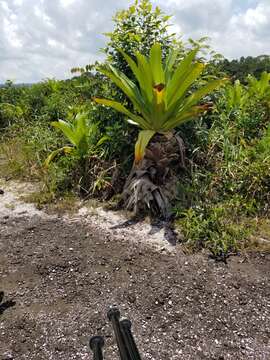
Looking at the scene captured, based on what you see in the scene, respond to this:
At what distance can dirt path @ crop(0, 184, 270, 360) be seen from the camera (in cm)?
148

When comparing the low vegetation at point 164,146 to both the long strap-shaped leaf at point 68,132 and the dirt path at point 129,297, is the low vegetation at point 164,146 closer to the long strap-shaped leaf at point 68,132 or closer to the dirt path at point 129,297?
the long strap-shaped leaf at point 68,132

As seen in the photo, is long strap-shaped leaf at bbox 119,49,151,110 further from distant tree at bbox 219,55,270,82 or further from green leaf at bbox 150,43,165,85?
distant tree at bbox 219,55,270,82

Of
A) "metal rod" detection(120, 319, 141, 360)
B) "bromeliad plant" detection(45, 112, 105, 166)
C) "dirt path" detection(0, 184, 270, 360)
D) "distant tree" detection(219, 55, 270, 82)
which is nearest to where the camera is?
"metal rod" detection(120, 319, 141, 360)

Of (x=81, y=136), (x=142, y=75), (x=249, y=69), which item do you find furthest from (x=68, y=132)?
(x=249, y=69)

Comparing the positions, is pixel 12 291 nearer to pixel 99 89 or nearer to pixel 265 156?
pixel 265 156

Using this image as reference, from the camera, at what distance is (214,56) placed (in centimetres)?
389

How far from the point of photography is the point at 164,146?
2846mm

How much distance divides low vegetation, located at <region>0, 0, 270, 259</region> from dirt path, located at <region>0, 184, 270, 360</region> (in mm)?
312

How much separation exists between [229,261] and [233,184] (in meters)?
0.96

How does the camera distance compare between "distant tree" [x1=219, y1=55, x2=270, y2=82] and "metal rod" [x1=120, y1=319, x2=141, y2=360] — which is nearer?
"metal rod" [x1=120, y1=319, x2=141, y2=360]

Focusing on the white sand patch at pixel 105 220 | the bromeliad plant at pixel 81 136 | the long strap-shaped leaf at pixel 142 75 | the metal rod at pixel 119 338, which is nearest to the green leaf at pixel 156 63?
the long strap-shaped leaf at pixel 142 75

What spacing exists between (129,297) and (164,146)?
59.8 inches

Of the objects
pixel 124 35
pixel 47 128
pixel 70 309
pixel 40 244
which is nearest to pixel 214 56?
pixel 124 35

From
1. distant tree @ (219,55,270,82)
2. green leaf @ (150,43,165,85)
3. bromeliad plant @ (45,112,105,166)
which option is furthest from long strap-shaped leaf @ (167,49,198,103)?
distant tree @ (219,55,270,82)
